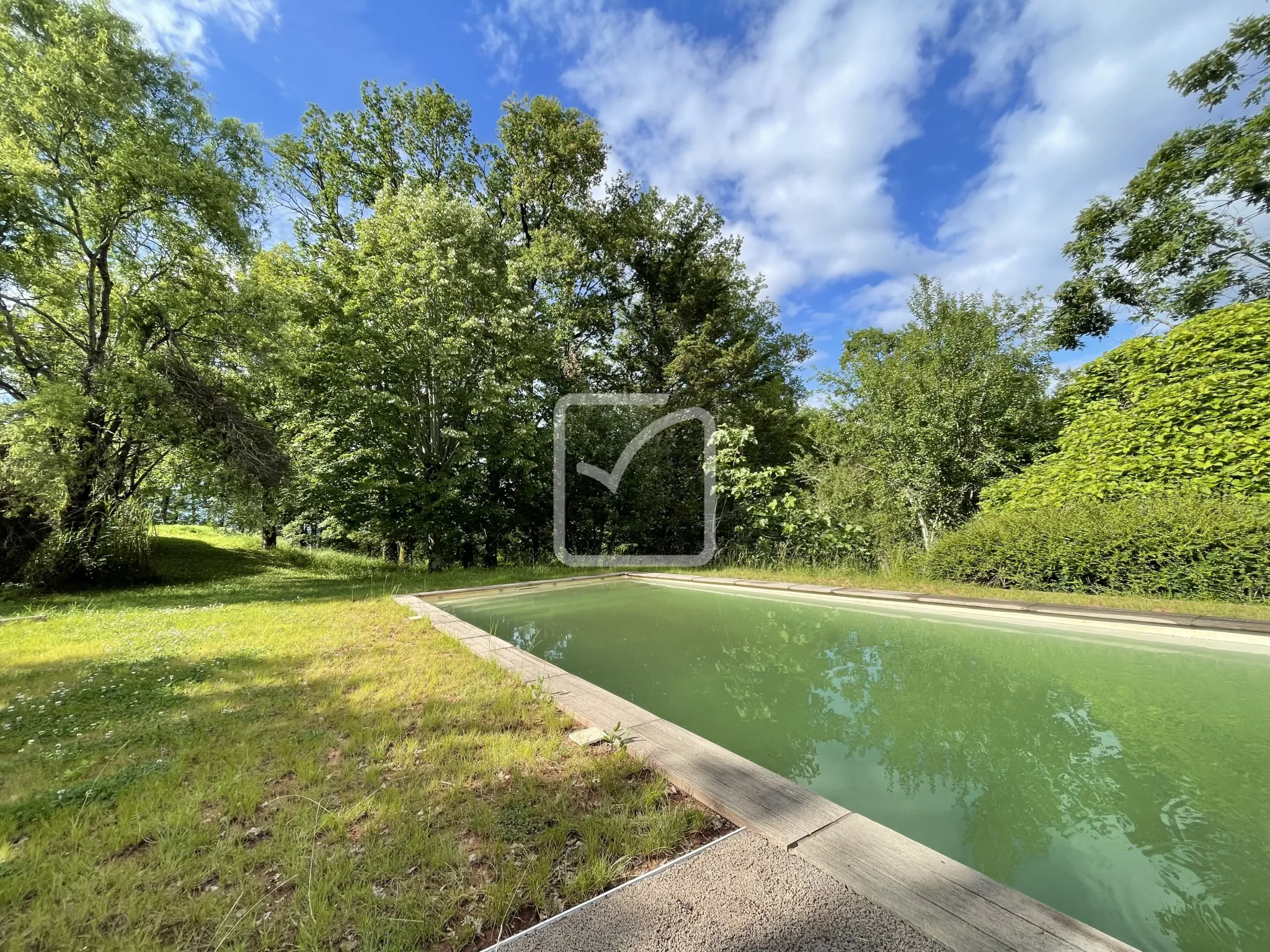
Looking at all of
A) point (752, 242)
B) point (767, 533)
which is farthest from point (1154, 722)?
point (752, 242)

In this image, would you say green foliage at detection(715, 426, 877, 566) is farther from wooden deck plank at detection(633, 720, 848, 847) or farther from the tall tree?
the tall tree

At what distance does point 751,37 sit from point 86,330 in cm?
1218

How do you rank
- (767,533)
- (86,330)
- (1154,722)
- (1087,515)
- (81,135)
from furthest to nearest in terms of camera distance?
(767,533) → (86,330) → (81,135) → (1087,515) → (1154,722)

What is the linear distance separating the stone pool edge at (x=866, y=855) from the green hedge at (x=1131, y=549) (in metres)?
5.36

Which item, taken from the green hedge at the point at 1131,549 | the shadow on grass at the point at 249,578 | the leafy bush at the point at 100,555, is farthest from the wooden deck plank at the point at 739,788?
the leafy bush at the point at 100,555

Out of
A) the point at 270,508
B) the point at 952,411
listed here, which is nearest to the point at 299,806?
the point at 270,508

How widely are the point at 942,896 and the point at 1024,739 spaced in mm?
1929

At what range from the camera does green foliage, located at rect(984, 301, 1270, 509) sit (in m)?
5.08

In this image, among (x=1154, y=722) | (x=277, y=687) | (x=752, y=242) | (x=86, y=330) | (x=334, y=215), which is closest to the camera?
(x=1154, y=722)

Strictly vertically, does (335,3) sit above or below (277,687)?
above

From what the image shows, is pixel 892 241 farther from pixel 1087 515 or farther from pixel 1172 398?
pixel 1087 515

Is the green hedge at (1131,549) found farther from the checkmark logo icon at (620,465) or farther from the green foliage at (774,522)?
the checkmark logo icon at (620,465)

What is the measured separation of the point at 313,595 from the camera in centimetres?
666

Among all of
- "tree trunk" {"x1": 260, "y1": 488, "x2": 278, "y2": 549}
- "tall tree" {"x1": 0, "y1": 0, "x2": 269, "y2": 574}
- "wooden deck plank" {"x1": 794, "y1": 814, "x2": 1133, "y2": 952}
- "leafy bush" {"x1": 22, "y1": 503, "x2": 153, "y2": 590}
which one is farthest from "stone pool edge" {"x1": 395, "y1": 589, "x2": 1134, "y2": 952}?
"leafy bush" {"x1": 22, "y1": 503, "x2": 153, "y2": 590}
